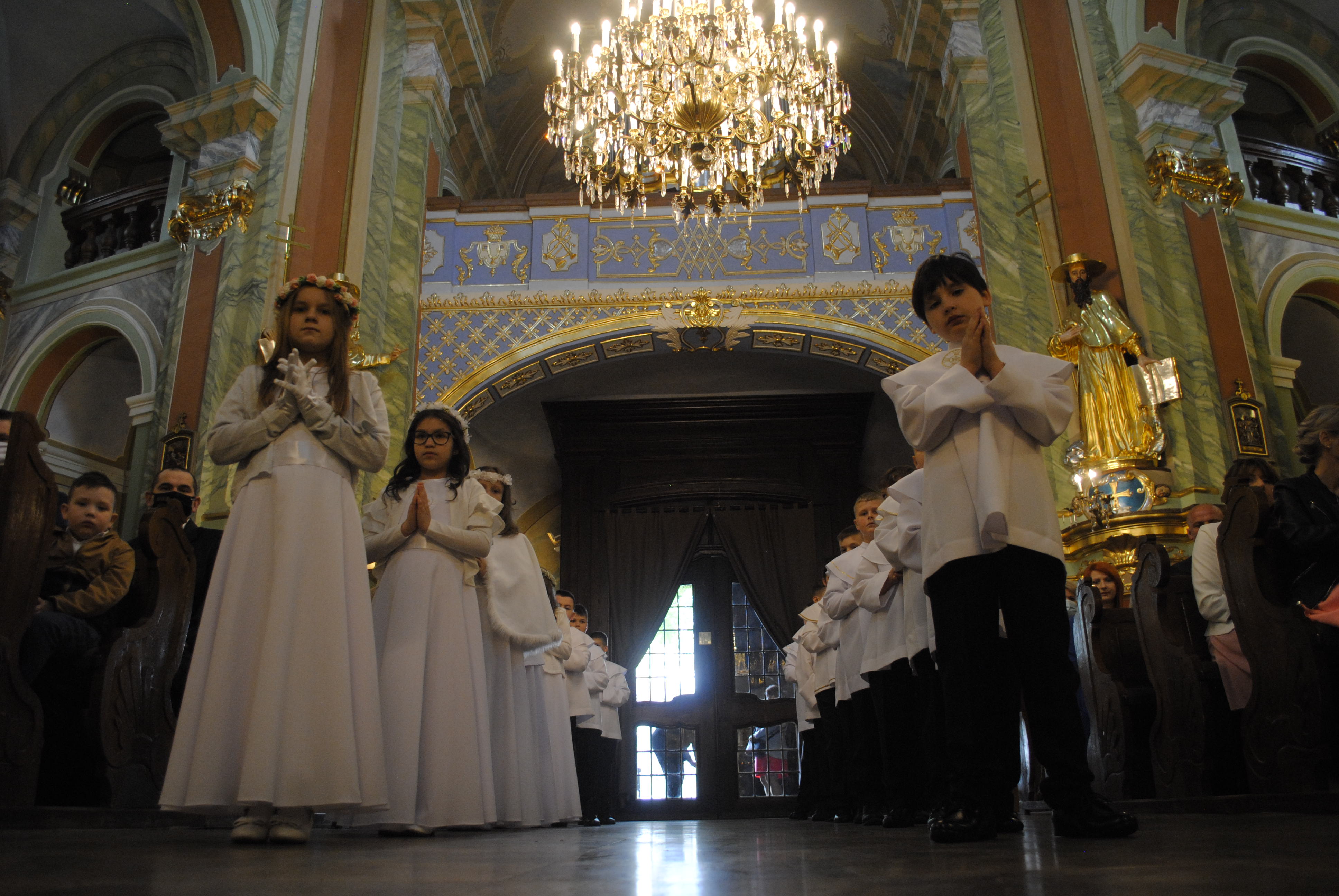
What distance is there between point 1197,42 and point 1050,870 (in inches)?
370

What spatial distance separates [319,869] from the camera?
1.43 m

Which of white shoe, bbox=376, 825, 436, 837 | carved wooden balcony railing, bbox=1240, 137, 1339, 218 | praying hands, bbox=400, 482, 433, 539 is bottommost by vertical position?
white shoe, bbox=376, 825, 436, 837

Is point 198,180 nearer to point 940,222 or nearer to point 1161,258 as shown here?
point 940,222

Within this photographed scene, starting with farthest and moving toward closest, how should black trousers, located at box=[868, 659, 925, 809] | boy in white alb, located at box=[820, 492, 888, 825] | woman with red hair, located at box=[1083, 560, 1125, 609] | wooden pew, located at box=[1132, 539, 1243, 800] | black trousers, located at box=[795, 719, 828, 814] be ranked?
1. black trousers, located at box=[795, 719, 828, 814]
2. woman with red hair, located at box=[1083, 560, 1125, 609]
3. boy in white alb, located at box=[820, 492, 888, 825]
4. wooden pew, located at box=[1132, 539, 1243, 800]
5. black trousers, located at box=[868, 659, 925, 809]

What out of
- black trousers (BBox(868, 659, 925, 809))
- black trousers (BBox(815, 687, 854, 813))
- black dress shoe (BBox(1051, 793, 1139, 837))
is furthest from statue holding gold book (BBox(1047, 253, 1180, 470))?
black dress shoe (BBox(1051, 793, 1139, 837))

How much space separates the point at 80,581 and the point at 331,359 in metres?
1.56

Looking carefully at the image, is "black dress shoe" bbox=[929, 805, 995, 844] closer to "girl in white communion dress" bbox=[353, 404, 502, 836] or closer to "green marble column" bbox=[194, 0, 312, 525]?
"girl in white communion dress" bbox=[353, 404, 502, 836]

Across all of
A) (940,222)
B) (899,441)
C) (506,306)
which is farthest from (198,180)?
(899,441)

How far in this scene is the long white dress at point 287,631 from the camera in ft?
6.82

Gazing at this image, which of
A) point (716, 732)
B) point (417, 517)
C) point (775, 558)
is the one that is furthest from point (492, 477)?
point (716, 732)

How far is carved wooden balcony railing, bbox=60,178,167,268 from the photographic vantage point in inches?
369

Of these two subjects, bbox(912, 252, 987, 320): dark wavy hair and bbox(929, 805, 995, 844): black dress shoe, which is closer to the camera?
bbox(929, 805, 995, 844): black dress shoe

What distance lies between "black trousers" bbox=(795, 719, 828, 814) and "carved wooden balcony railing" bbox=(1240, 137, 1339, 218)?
6.07 metres

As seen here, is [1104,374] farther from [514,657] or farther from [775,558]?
[514,657]
